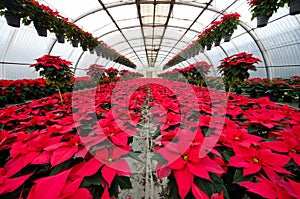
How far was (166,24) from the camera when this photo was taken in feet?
29.8

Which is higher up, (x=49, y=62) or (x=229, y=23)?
(x=229, y=23)

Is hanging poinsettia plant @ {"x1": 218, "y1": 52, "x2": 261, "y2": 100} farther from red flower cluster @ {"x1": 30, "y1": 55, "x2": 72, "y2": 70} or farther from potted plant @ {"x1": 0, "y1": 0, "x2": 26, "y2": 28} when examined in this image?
potted plant @ {"x1": 0, "y1": 0, "x2": 26, "y2": 28}

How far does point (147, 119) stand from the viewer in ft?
5.16

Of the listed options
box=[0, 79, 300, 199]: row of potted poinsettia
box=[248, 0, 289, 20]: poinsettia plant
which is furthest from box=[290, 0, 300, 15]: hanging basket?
box=[0, 79, 300, 199]: row of potted poinsettia

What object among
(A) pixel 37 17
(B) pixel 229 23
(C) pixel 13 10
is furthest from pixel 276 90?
(C) pixel 13 10

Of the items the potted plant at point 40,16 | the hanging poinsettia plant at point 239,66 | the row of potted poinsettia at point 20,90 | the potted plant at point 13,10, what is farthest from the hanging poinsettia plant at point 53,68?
the hanging poinsettia plant at point 239,66

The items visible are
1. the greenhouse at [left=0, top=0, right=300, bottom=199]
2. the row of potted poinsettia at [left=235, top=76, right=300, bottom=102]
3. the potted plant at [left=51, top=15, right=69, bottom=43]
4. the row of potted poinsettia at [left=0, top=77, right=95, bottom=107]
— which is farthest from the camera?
the potted plant at [left=51, top=15, right=69, bottom=43]

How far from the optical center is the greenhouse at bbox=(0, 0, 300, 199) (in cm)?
58

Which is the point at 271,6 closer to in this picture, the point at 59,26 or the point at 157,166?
the point at 157,166

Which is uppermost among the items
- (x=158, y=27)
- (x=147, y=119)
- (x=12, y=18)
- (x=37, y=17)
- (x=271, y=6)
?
(x=158, y=27)

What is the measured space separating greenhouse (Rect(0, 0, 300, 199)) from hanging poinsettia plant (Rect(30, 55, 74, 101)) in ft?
0.04

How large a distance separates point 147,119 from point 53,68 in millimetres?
1458

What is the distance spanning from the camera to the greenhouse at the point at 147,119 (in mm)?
577

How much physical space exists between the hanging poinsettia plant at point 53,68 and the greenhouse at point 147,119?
0.01 meters
